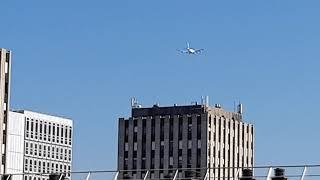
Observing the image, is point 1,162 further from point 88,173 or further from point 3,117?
point 88,173

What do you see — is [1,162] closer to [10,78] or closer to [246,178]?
[10,78]

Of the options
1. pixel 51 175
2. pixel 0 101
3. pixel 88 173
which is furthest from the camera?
pixel 0 101

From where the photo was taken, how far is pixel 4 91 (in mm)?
184000

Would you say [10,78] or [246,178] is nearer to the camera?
[246,178]

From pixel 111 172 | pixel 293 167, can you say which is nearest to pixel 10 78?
pixel 111 172

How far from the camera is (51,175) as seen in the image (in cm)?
8544

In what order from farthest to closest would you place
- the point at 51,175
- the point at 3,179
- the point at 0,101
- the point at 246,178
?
the point at 0,101 → the point at 3,179 → the point at 51,175 → the point at 246,178

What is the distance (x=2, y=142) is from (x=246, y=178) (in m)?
114

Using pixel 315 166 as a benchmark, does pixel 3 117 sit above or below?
above

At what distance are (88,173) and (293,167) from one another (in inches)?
619

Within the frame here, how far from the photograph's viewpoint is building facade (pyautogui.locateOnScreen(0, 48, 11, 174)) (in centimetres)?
18212

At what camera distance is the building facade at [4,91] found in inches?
7170

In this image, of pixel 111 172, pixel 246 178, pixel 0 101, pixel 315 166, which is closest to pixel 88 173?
pixel 111 172

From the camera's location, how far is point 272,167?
72.7 m
